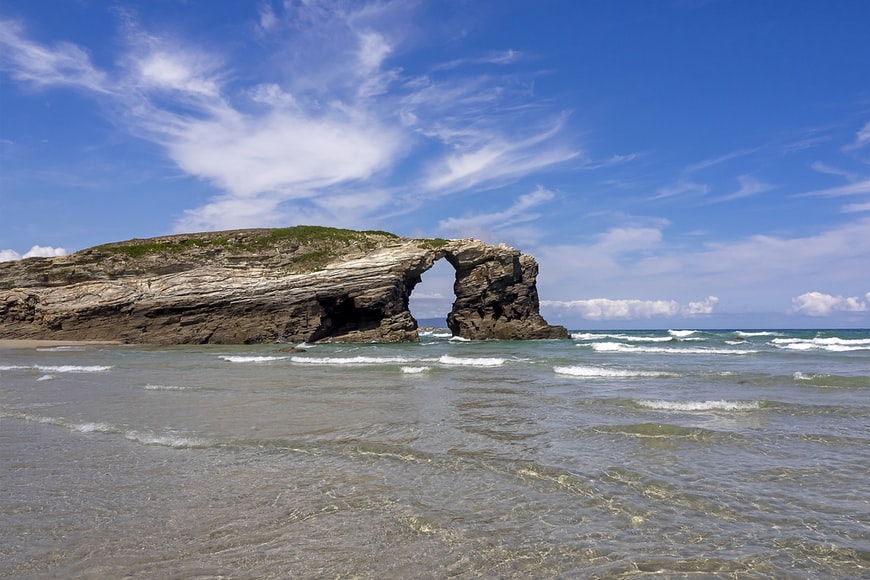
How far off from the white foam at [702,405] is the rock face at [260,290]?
32276 millimetres

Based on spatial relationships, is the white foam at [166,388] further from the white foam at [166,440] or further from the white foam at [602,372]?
the white foam at [602,372]

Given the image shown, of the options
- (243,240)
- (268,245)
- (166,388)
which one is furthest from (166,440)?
(243,240)

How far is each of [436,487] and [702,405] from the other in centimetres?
775

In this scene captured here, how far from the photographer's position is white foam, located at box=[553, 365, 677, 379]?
58.0 feet

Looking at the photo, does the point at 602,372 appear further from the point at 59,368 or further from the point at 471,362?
the point at 59,368

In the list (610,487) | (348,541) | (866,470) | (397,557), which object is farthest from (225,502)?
(866,470)

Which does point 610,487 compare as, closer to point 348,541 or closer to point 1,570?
point 348,541

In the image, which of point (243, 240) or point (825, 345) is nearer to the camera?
point (825, 345)

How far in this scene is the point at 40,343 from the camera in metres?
38.4

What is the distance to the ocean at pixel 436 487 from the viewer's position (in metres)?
4.00

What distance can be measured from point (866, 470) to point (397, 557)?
5.79m

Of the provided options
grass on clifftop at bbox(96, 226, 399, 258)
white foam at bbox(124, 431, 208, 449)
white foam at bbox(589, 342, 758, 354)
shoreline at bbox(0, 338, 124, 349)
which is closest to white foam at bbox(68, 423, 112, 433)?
white foam at bbox(124, 431, 208, 449)

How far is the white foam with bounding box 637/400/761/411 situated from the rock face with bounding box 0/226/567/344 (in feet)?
106

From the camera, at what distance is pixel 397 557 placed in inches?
158
